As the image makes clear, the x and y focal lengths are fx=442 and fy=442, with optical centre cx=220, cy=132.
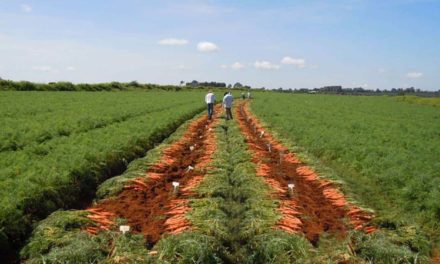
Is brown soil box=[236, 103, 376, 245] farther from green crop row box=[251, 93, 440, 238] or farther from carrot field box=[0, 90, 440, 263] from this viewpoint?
green crop row box=[251, 93, 440, 238]

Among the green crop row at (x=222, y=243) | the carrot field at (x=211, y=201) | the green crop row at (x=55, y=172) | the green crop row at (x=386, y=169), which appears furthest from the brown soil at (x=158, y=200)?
the green crop row at (x=386, y=169)

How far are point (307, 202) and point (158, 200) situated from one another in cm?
348

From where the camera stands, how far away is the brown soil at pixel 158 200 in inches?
328

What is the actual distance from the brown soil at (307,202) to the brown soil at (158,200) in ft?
6.29

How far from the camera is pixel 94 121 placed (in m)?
21.7

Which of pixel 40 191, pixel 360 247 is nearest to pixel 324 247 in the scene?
pixel 360 247

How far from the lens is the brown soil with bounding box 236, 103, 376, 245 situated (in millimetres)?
8539

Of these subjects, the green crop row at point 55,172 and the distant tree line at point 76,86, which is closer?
the green crop row at point 55,172

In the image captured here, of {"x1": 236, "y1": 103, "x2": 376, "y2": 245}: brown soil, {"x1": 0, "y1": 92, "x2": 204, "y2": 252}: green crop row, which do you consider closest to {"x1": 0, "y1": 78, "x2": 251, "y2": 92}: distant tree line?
{"x1": 0, "y1": 92, "x2": 204, "y2": 252}: green crop row

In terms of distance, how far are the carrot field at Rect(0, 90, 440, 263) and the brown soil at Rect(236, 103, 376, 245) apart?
44 millimetres

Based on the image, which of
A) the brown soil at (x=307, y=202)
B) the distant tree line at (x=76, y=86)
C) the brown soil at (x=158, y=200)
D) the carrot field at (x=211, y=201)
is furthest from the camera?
the distant tree line at (x=76, y=86)

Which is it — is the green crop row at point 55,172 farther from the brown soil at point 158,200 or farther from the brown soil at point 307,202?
the brown soil at point 307,202

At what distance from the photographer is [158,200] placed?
10.2 m

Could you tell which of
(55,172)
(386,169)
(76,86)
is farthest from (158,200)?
(76,86)
